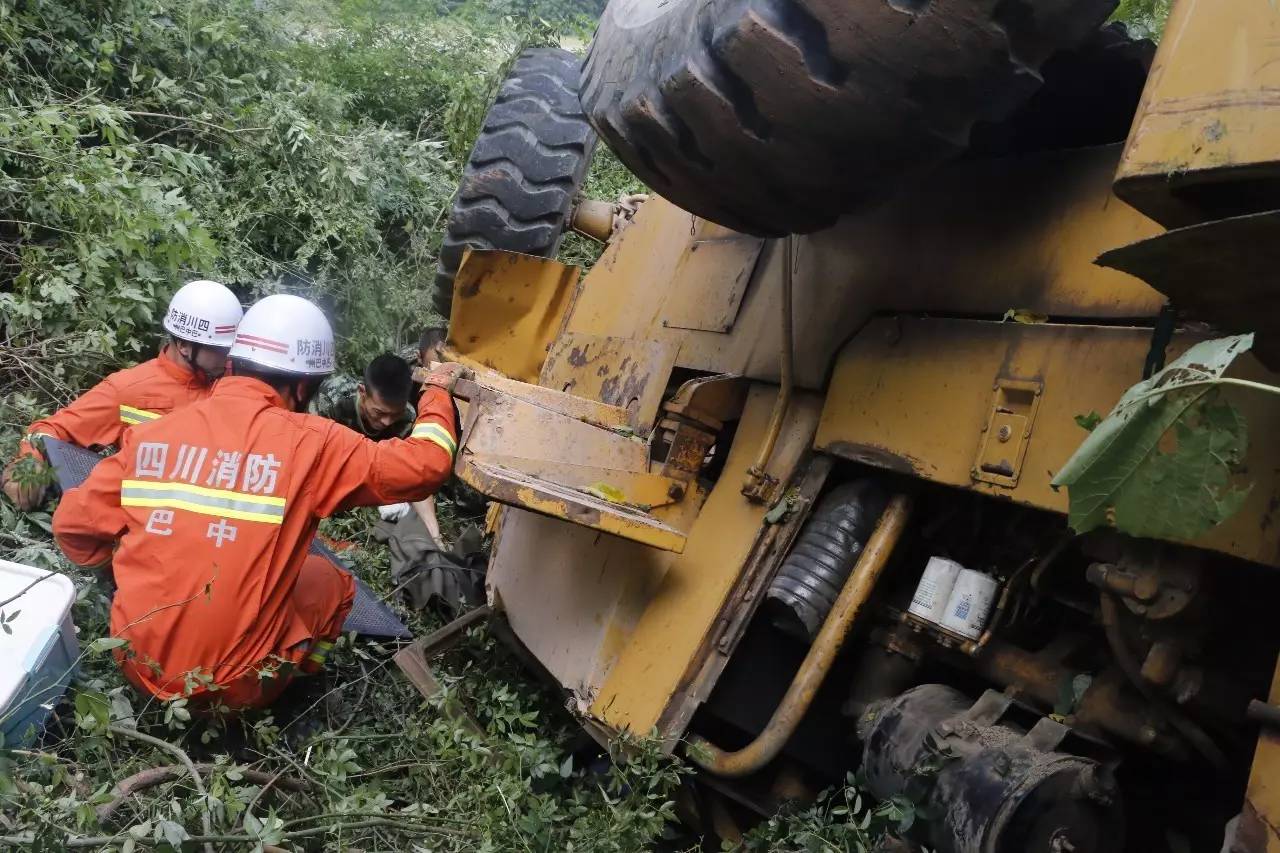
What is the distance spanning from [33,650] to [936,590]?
6.86 ft

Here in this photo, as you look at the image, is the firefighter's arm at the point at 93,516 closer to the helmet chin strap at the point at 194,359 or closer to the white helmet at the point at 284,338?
the white helmet at the point at 284,338

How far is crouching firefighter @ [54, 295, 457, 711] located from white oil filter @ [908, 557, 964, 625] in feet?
4.75

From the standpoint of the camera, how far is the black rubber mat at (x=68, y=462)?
3.95 m

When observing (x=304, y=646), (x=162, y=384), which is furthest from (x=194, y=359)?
(x=304, y=646)

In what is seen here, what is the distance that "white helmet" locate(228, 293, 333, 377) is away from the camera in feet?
11.6

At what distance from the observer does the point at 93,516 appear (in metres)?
3.31

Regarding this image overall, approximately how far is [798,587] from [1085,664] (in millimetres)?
566

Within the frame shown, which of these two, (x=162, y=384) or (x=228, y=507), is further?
(x=162, y=384)

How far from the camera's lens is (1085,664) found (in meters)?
2.04

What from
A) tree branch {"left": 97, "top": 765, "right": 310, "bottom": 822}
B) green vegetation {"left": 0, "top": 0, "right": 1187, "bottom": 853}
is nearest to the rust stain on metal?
green vegetation {"left": 0, "top": 0, "right": 1187, "bottom": 853}

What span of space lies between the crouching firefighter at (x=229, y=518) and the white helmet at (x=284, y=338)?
151 millimetres

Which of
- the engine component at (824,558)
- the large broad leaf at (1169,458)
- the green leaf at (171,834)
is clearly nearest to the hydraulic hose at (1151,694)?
the large broad leaf at (1169,458)

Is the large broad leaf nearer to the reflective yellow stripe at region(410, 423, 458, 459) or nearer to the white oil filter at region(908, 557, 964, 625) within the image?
the white oil filter at region(908, 557, 964, 625)

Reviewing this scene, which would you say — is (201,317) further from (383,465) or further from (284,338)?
(383,465)
